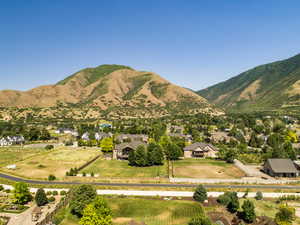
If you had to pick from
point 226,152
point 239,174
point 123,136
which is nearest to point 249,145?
point 226,152

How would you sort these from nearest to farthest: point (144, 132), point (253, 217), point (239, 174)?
point (253, 217), point (239, 174), point (144, 132)

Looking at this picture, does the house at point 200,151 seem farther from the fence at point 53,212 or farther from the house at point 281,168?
the fence at point 53,212

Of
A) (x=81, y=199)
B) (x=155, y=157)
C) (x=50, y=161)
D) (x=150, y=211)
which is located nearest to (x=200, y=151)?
(x=155, y=157)

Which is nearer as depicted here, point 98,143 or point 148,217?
point 148,217

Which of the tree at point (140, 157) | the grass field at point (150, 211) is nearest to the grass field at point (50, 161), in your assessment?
the tree at point (140, 157)

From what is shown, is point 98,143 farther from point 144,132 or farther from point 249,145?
point 249,145

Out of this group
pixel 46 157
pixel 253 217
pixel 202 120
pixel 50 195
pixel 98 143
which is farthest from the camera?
pixel 202 120
